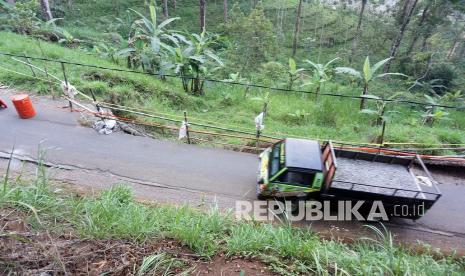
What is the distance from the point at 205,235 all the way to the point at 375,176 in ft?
15.1

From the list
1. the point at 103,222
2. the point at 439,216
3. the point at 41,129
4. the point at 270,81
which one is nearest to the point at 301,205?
the point at 439,216

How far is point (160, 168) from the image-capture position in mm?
8477

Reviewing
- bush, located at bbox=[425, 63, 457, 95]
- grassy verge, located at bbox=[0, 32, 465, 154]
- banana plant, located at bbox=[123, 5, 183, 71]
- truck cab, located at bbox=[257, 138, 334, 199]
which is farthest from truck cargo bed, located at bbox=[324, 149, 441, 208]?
bush, located at bbox=[425, 63, 457, 95]

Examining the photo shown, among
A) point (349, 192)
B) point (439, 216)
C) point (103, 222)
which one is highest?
point (103, 222)

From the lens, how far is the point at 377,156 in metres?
7.88

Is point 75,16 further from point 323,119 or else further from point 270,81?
point 323,119

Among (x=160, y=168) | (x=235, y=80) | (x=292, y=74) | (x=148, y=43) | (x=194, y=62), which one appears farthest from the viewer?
(x=235, y=80)

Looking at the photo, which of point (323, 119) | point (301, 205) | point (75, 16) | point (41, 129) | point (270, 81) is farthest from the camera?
point (75, 16)

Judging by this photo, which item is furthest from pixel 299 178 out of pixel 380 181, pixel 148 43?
pixel 148 43

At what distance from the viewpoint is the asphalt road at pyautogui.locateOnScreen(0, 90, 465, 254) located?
739cm

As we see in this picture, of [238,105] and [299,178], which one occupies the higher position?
[299,178]

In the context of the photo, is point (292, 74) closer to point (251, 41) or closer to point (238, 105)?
point (251, 41)

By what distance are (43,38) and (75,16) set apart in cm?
1844

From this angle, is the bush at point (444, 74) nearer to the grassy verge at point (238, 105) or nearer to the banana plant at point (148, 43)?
the grassy verge at point (238, 105)
